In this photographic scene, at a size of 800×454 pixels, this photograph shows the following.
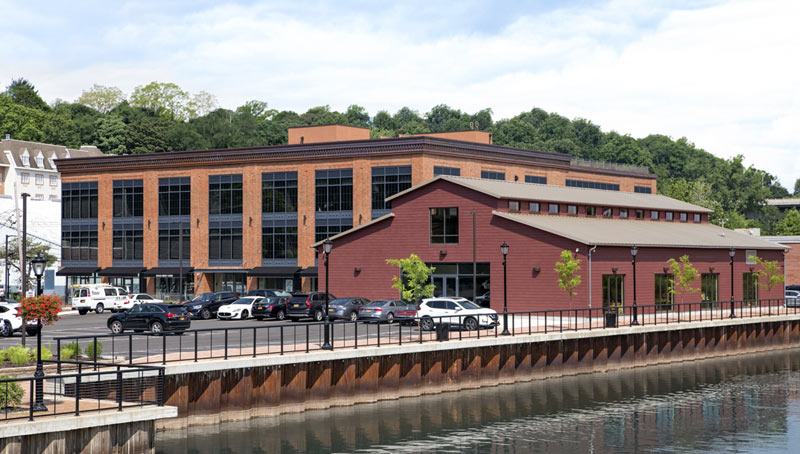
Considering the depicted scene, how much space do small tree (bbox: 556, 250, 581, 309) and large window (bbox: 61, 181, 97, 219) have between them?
58.0 metres

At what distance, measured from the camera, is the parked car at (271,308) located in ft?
210

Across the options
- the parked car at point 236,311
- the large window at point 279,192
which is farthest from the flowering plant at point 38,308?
the large window at point 279,192

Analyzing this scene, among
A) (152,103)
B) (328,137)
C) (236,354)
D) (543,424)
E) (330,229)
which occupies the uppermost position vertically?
(152,103)

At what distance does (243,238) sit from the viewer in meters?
92.0

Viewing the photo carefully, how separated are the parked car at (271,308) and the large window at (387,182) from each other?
22.0 meters

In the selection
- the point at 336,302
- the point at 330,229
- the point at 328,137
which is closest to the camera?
the point at 336,302

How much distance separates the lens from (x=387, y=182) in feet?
279

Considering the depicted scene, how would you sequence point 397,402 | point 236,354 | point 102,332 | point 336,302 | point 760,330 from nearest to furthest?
point 236,354 → point 397,402 → point 102,332 → point 336,302 → point 760,330

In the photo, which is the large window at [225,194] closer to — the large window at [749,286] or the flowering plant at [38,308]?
the large window at [749,286]

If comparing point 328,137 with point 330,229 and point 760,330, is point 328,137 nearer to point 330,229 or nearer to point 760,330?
point 330,229

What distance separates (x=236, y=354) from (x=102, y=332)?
2112 cm

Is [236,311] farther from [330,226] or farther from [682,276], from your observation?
[682,276]

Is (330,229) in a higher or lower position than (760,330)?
higher

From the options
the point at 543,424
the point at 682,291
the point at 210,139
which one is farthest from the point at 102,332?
the point at 210,139
